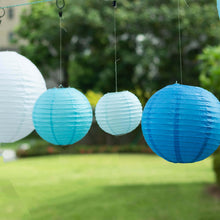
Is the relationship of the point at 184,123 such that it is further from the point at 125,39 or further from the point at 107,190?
the point at 125,39

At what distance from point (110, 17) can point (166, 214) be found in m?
6.37

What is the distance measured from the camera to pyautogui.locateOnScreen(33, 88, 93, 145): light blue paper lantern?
2.04m

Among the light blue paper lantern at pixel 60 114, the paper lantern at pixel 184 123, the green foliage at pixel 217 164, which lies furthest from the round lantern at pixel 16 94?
the green foliage at pixel 217 164

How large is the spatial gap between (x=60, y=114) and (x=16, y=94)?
296mm

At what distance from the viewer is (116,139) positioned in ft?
37.4

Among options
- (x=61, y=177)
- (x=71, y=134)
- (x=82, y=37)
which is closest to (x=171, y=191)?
(x=61, y=177)

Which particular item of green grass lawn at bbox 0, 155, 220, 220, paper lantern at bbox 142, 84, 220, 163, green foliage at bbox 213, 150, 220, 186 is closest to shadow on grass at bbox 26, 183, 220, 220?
green grass lawn at bbox 0, 155, 220, 220

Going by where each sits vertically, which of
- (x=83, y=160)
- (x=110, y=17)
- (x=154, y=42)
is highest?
(x=110, y=17)

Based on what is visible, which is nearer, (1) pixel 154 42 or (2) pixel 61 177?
(2) pixel 61 177

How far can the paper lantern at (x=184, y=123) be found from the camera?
1607 mm

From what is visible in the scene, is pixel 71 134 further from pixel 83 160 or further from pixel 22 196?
pixel 83 160

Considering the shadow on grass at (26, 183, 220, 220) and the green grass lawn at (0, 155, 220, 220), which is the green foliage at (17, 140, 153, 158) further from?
the shadow on grass at (26, 183, 220, 220)

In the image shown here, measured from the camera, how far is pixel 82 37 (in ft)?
37.9

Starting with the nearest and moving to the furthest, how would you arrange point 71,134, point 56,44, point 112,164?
point 71,134, point 112,164, point 56,44
